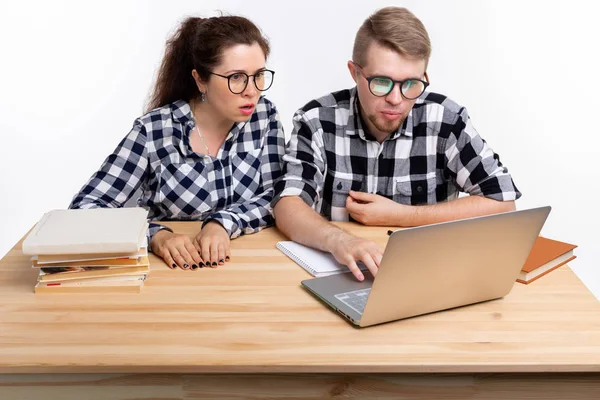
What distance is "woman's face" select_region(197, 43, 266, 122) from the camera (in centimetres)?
223

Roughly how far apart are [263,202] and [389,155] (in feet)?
1.42

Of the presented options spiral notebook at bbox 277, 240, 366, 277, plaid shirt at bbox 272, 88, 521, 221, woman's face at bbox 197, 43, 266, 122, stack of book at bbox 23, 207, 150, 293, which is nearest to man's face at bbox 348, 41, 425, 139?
plaid shirt at bbox 272, 88, 521, 221

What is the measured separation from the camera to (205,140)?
2361 millimetres

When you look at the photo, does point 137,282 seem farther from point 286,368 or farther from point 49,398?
point 286,368

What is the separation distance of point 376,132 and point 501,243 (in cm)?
85

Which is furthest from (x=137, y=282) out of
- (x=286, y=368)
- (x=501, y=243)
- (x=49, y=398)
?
(x=501, y=243)

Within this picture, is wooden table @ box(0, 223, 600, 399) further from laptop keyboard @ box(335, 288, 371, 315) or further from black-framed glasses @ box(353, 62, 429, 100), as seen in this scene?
black-framed glasses @ box(353, 62, 429, 100)

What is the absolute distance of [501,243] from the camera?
5.08 ft

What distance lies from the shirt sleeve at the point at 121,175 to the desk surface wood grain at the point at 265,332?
17.5 inches

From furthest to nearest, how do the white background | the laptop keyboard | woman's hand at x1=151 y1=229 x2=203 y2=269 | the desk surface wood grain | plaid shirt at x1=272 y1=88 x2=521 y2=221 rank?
the white background < plaid shirt at x1=272 y1=88 x2=521 y2=221 < woman's hand at x1=151 y1=229 x2=203 y2=269 < the laptop keyboard < the desk surface wood grain

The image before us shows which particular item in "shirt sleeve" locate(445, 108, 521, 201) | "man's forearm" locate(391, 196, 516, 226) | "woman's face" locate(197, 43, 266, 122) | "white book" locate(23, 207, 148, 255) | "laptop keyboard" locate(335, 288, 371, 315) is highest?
"woman's face" locate(197, 43, 266, 122)

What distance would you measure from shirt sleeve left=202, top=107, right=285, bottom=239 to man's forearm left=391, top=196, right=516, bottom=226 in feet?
1.29

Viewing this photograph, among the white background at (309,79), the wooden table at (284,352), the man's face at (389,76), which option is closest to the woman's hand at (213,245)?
the wooden table at (284,352)

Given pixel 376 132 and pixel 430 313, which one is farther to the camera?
pixel 376 132
